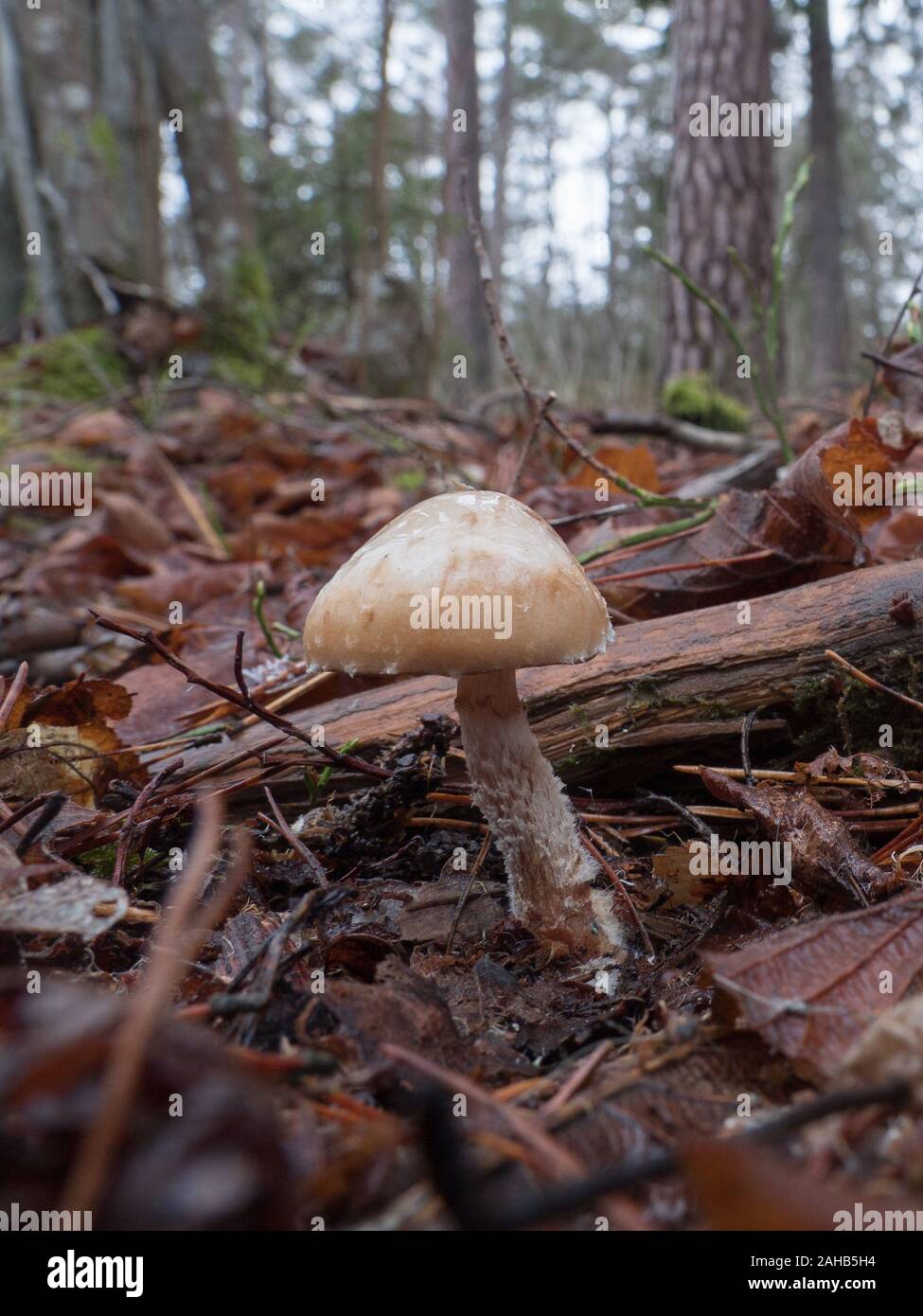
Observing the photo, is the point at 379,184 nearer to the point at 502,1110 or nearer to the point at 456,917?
the point at 456,917

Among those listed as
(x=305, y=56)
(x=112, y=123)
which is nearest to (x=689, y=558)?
(x=112, y=123)

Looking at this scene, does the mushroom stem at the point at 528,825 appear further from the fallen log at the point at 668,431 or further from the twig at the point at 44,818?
the fallen log at the point at 668,431

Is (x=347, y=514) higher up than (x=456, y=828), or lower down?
higher up

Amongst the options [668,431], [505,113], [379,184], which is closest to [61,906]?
[668,431]

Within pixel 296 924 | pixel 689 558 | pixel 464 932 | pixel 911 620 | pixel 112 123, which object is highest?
pixel 112 123

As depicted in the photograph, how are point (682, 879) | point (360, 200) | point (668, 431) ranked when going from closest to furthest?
point (682, 879)
point (668, 431)
point (360, 200)

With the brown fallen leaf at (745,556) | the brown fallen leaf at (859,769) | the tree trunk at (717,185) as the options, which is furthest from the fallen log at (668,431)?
the brown fallen leaf at (859,769)
